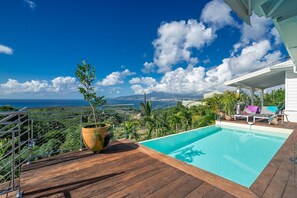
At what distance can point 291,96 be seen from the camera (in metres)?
8.51

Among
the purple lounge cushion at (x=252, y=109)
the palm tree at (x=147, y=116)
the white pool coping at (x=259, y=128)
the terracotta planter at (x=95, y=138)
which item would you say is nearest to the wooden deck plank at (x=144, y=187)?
the terracotta planter at (x=95, y=138)

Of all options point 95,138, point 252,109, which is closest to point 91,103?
point 95,138

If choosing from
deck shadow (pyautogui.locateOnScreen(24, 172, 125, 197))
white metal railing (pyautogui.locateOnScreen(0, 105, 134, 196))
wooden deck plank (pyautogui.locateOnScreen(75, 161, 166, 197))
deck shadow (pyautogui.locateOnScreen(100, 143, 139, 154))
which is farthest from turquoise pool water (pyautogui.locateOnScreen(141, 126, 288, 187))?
deck shadow (pyautogui.locateOnScreen(24, 172, 125, 197))

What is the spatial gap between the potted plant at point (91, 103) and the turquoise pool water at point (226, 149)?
1840mm

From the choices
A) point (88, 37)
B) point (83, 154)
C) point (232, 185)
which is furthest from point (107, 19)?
point (232, 185)

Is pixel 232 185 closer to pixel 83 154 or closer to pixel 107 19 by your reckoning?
pixel 83 154

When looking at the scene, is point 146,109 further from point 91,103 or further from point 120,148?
point 91,103

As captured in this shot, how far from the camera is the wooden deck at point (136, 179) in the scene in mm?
2361

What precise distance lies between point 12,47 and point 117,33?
16.6m

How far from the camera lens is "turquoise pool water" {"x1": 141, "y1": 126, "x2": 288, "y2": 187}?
432cm

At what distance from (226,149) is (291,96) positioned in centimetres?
579

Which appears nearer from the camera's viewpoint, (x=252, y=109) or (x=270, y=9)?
(x=270, y=9)

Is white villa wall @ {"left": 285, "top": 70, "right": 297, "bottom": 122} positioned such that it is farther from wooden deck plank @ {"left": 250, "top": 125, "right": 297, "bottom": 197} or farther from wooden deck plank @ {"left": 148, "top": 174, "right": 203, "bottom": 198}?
wooden deck plank @ {"left": 148, "top": 174, "right": 203, "bottom": 198}

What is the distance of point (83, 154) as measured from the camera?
12.9 ft
